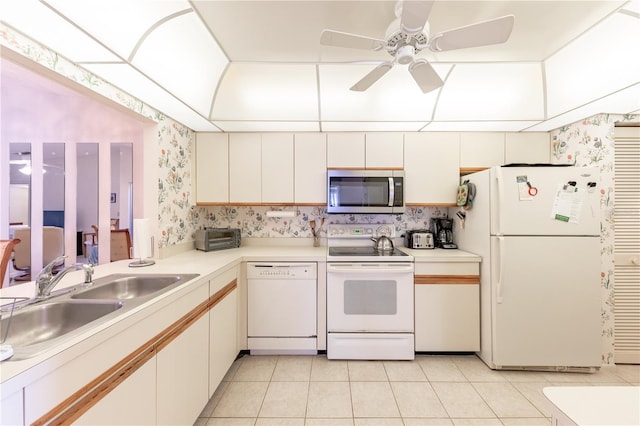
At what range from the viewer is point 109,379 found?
0.94 meters

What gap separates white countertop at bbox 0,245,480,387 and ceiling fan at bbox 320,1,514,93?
154 centimetres

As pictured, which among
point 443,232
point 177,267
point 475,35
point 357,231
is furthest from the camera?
point 357,231

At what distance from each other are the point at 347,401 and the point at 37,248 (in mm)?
3643

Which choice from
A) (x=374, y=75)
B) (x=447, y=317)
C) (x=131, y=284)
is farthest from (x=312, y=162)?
(x=447, y=317)

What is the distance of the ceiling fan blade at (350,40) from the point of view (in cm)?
129

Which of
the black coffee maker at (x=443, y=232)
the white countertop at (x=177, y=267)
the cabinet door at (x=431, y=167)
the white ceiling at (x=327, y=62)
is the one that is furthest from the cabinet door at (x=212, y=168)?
the black coffee maker at (x=443, y=232)

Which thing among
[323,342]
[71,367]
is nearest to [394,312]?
[323,342]

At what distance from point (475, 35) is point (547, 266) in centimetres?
186

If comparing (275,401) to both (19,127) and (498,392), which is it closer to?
(498,392)

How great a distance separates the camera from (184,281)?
151 centimetres

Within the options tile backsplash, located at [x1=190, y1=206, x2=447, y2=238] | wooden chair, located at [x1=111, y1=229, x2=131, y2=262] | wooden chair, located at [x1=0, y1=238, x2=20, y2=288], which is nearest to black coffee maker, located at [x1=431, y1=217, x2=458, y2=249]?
tile backsplash, located at [x1=190, y1=206, x2=447, y2=238]

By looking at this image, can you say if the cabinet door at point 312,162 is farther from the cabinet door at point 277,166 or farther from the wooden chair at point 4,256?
the wooden chair at point 4,256

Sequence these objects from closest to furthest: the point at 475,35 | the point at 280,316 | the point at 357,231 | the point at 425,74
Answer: the point at 475,35
the point at 425,74
the point at 280,316
the point at 357,231

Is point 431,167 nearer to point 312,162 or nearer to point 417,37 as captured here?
point 312,162
